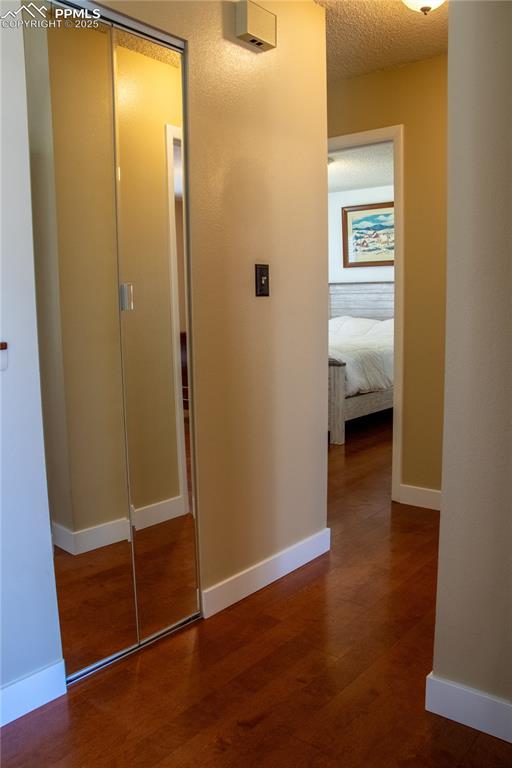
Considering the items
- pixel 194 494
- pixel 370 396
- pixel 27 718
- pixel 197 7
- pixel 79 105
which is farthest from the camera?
pixel 370 396

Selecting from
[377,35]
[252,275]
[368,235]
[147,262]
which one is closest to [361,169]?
[368,235]

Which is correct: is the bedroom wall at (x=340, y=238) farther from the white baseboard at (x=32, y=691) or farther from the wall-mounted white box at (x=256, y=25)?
the white baseboard at (x=32, y=691)

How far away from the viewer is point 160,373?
87.8 inches

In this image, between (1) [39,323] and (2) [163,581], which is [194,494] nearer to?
(2) [163,581]

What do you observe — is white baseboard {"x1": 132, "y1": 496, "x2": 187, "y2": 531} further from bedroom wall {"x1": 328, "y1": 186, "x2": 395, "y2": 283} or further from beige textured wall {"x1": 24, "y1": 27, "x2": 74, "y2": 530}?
bedroom wall {"x1": 328, "y1": 186, "x2": 395, "y2": 283}

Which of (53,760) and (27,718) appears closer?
(53,760)

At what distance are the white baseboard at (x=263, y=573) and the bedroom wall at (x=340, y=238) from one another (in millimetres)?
4742

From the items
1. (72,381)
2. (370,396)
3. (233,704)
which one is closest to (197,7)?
(72,381)

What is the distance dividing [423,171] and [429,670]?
2544 mm

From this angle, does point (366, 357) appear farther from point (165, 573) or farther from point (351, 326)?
point (165, 573)

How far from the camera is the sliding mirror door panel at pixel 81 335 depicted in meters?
1.86

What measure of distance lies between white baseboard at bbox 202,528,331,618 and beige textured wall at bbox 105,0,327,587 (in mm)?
38

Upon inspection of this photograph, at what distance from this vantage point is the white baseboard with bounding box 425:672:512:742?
172 cm

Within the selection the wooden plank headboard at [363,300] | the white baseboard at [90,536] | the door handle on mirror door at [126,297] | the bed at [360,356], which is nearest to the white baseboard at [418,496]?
the bed at [360,356]
